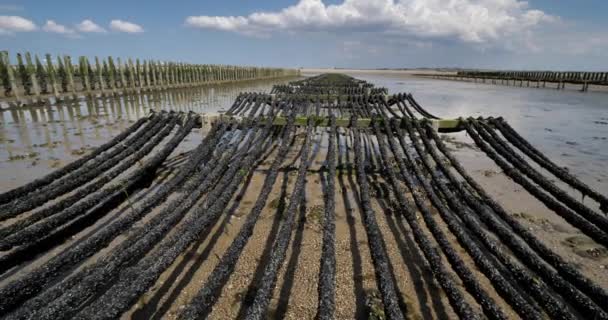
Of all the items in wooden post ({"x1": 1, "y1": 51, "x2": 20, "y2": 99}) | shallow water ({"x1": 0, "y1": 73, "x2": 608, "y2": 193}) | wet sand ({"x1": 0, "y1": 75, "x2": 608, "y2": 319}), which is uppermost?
wooden post ({"x1": 1, "y1": 51, "x2": 20, "y2": 99})

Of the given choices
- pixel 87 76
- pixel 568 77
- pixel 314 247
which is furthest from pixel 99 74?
pixel 568 77

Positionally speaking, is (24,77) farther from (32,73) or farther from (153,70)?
(153,70)

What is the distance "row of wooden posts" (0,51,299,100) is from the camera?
51.8 ft

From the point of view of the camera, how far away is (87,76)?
770 inches

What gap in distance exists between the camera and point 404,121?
5.13 metres

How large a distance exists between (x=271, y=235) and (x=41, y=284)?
234cm

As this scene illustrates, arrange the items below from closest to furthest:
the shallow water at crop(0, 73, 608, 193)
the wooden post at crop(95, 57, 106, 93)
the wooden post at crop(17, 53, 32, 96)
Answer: the shallow water at crop(0, 73, 608, 193)
the wooden post at crop(17, 53, 32, 96)
the wooden post at crop(95, 57, 106, 93)

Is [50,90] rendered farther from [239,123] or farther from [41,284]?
[41,284]

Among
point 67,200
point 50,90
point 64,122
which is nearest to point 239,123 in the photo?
point 67,200

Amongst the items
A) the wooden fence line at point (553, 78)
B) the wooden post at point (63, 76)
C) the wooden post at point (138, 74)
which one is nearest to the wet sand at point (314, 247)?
the wooden post at point (63, 76)

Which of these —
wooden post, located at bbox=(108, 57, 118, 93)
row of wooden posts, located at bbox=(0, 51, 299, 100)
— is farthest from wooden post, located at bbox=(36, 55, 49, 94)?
wooden post, located at bbox=(108, 57, 118, 93)

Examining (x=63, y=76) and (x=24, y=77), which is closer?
(x=24, y=77)

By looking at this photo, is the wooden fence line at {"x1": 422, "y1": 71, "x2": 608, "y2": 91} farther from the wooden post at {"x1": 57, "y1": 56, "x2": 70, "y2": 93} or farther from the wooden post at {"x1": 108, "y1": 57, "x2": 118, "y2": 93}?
the wooden post at {"x1": 57, "y1": 56, "x2": 70, "y2": 93}

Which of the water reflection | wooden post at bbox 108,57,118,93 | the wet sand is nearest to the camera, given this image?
the wet sand
